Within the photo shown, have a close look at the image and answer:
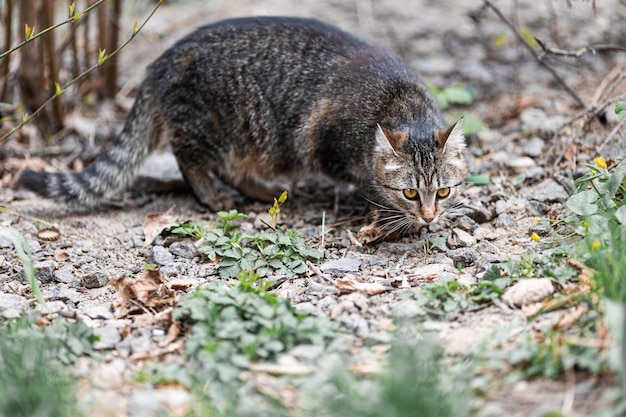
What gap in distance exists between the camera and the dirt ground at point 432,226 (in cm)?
334

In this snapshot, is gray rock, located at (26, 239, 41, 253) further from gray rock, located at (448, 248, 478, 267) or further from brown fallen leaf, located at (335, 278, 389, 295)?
gray rock, located at (448, 248, 478, 267)

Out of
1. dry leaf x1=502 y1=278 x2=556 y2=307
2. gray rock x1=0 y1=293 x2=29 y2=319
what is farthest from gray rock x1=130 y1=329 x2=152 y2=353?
dry leaf x1=502 y1=278 x2=556 y2=307

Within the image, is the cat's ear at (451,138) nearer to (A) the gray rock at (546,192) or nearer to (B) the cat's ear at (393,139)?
(B) the cat's ear at (393,139)

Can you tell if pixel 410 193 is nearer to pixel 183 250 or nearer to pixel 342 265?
pixel 342 265

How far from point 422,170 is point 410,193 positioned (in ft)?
0.56

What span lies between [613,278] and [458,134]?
1634mm

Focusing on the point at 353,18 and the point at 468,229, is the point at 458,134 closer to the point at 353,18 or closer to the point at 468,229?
the point at 468,229

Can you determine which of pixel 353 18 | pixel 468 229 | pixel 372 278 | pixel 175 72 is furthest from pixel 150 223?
pixel 353 18

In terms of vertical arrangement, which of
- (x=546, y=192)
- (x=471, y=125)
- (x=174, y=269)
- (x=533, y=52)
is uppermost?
(x=533, y=52)

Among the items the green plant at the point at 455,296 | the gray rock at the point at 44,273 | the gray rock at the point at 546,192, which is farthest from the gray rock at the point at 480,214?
the gray rock at the point at 44,273

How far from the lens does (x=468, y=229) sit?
4.57m

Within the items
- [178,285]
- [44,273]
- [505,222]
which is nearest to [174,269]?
[178,285]

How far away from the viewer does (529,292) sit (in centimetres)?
342

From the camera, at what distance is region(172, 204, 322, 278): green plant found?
4.09 meters
